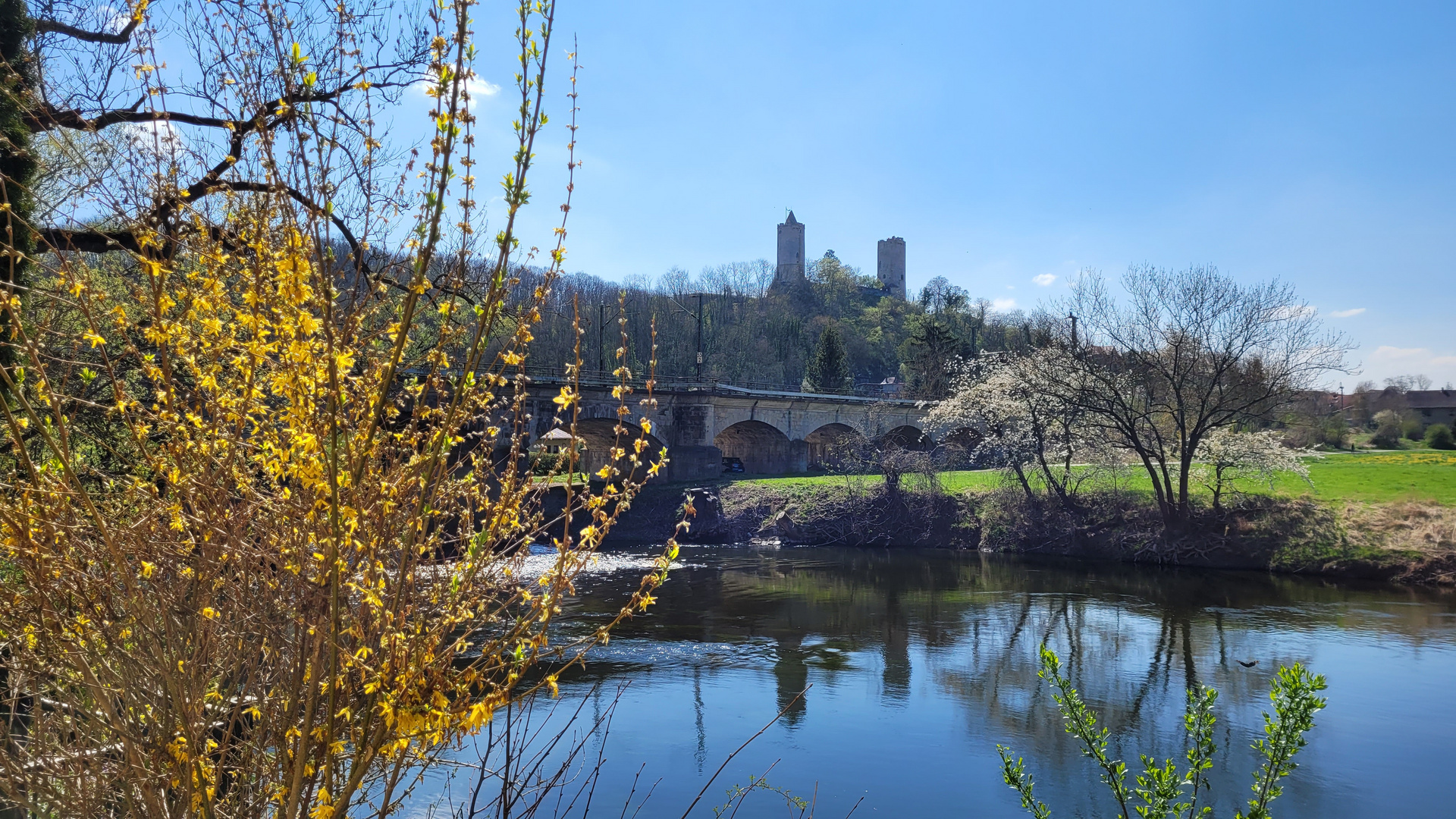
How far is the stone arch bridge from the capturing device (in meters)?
38.3

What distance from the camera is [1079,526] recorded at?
26703mm

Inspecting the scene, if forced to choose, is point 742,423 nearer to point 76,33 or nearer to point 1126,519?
point 1126,519

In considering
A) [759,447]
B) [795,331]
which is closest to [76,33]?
[759,447]

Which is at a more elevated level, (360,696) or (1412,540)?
(360,696)

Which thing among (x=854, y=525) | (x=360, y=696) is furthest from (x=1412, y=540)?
(x=360, y=696)

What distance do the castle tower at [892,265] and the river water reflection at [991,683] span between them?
10704 centimetres

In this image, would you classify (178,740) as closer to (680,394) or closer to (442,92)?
(442,92)

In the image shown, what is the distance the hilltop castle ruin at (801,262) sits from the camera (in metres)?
110

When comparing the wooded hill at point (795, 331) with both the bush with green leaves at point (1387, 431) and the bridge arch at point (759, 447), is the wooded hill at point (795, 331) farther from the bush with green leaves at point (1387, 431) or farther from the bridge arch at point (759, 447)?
the bush with green leaves at point (1387, 431)

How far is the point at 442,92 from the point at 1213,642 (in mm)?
16014

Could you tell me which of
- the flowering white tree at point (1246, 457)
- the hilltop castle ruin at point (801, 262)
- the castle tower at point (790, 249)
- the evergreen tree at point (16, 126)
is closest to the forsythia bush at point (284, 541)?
the evergreen tree at point (16, 126)

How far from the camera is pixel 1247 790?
8906 mm

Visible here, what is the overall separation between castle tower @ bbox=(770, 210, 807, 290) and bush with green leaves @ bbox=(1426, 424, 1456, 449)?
71.6 m

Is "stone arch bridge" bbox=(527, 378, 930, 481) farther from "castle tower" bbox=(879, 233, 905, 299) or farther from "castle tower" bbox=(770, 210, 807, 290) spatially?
"castle tower" bbox=(879, 233, 905, 299)
